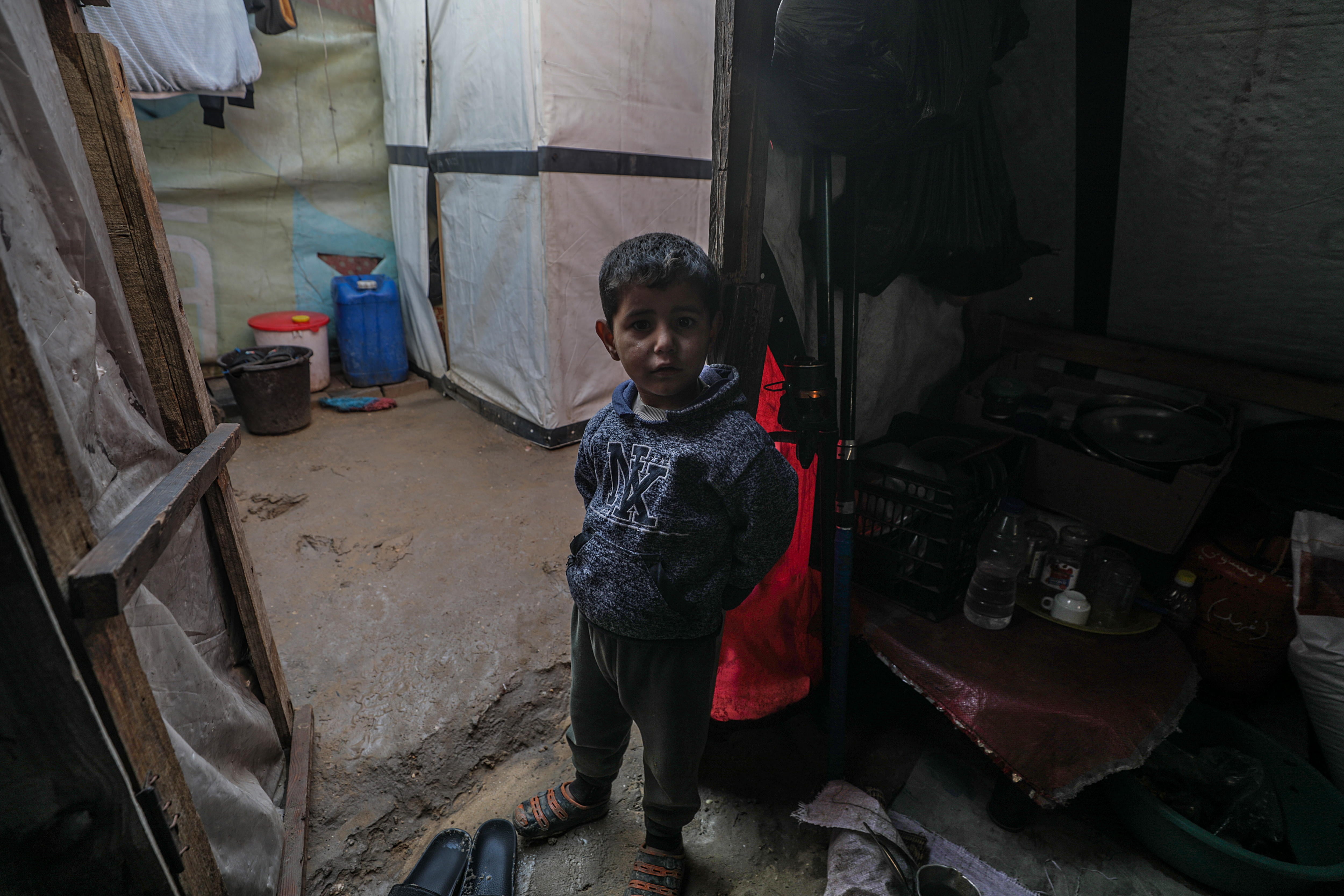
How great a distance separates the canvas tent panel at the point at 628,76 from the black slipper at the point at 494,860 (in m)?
3.36

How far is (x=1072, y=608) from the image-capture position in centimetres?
196

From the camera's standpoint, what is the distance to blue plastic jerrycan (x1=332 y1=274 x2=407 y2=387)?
4.96 meters

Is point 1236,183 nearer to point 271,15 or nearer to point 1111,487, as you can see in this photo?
point 1111,487

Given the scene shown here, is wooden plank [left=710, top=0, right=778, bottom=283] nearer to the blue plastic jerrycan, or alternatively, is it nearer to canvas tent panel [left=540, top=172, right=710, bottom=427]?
canvas tent panel [left=540, top=172, right=710, bottom=427]

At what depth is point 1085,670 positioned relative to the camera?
1.79 metres

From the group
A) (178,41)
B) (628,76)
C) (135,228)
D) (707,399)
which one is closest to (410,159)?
(178,41)

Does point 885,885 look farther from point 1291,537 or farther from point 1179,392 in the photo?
point 1179,392

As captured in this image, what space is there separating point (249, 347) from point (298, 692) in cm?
404

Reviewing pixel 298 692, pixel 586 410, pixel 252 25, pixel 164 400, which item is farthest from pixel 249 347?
pixel 164 400

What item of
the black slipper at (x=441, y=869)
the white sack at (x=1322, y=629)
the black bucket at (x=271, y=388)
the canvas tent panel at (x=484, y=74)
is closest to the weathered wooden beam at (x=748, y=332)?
the black slipper at (x=441, y=869)

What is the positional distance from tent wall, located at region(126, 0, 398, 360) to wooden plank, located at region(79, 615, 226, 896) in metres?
4.95

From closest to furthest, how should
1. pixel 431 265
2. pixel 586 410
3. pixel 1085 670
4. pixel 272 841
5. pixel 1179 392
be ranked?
pixel 272 841 → pixel 1085 670 → pixel 1179 392 → pixel 586 410 → pixel 431 265

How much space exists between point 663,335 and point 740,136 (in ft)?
2.08

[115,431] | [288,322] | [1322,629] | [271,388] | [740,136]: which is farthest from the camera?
[288,322]
